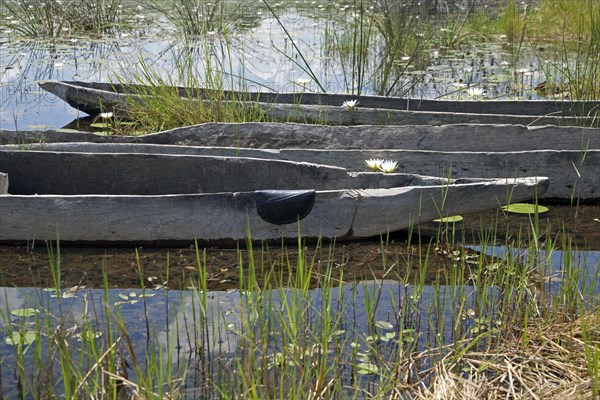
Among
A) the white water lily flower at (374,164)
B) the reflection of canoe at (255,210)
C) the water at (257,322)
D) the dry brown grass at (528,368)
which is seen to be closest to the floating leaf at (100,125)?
the reflection of canoe at (255,210)

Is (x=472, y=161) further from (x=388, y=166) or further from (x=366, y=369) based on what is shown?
(x=366, y=369)

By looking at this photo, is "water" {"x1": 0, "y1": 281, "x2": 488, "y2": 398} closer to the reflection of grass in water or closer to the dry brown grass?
the reflection of grass in water

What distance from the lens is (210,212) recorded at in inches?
154

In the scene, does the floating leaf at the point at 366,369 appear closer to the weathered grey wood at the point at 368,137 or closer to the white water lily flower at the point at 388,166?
the white water lily flower at the point at 388,166

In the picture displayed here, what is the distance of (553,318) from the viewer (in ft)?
9.70

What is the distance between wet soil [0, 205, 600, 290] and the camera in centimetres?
360

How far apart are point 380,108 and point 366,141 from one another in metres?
0.83

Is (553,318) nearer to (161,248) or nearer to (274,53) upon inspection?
(161,248)

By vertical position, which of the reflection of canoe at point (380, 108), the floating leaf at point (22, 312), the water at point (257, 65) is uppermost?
the water at point (257, 65)

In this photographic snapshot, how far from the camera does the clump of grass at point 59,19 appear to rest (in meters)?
9.54

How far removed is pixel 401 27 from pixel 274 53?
314 cm

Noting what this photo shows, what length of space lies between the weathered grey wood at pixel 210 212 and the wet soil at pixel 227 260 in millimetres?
76

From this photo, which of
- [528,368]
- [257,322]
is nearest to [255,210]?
[257,322]

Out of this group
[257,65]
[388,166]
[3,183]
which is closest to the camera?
[3,183]
